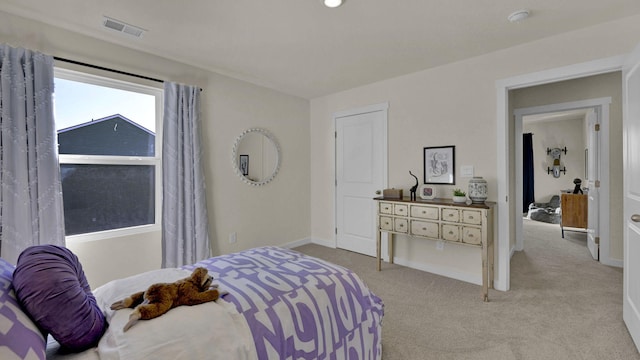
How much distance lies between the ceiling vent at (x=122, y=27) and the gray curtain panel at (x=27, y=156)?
539 mm

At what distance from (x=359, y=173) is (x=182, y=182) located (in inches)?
93.4

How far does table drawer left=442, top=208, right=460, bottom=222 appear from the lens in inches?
113

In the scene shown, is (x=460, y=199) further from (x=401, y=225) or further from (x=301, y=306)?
(x=301, y=306)

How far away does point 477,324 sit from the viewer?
2271 mm

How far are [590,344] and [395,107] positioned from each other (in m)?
2.91

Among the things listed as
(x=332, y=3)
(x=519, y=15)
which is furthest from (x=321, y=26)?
(x=519, y=15)

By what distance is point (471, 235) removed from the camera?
2.80m

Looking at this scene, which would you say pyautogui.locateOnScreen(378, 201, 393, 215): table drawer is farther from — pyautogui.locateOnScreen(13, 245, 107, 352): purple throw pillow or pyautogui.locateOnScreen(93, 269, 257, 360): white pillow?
pyautogui.locateOnScreen(13, 245, 107, 352): purple throw pillow

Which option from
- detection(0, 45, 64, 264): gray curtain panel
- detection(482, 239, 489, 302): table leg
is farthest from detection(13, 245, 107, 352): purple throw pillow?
detection(482, 239, 489, 302): table leg

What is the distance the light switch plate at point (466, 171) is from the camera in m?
3.18

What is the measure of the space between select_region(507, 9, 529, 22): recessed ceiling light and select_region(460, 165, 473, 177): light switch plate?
4.75ft

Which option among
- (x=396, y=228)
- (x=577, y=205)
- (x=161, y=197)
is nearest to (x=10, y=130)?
(x=161, y=197)

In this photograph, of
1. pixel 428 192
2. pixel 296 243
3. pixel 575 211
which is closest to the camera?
pixel 428 192

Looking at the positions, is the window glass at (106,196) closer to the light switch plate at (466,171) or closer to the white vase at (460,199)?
the white vase at (460,199)
